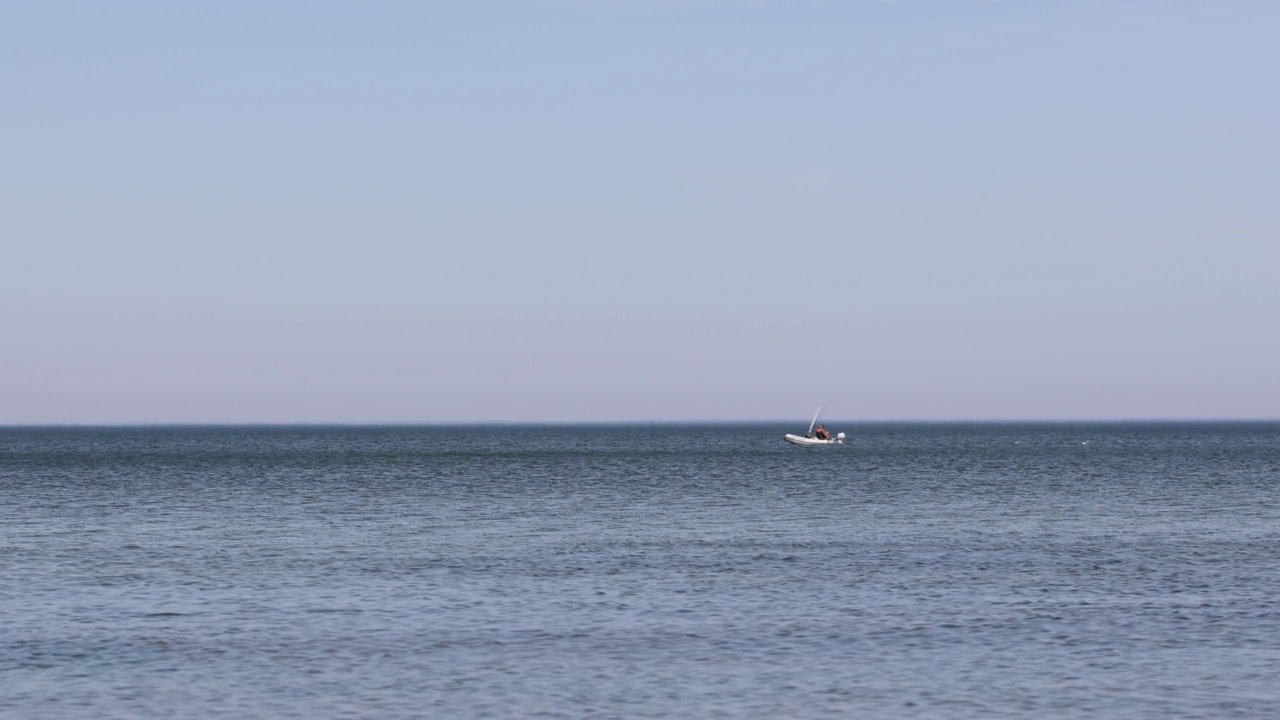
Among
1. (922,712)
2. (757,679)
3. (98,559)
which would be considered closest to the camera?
(922,712)

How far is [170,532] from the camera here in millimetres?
57031

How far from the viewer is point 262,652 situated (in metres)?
29.3

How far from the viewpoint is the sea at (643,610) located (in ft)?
83.3

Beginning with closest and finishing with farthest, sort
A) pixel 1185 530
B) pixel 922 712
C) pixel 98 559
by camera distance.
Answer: pixel 922 712
pixel 98 559
pixel 1185 530

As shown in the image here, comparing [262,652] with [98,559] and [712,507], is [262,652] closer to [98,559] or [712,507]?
[98,559]

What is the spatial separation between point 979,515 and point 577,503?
20874 millimetres

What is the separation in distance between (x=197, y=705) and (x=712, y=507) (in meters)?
47.8

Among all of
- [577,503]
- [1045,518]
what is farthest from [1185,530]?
[577,503]

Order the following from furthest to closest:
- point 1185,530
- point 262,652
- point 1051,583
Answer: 1. point 1185,530
2. point 1051,583
3. point 262,652

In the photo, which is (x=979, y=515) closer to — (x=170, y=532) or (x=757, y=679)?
(x=170, y=532)

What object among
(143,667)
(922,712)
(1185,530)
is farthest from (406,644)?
(1185,530)

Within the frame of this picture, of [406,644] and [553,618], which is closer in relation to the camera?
[406,644]

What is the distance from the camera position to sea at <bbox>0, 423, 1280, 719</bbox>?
83.3ft

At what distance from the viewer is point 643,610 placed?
3466 centimetres
